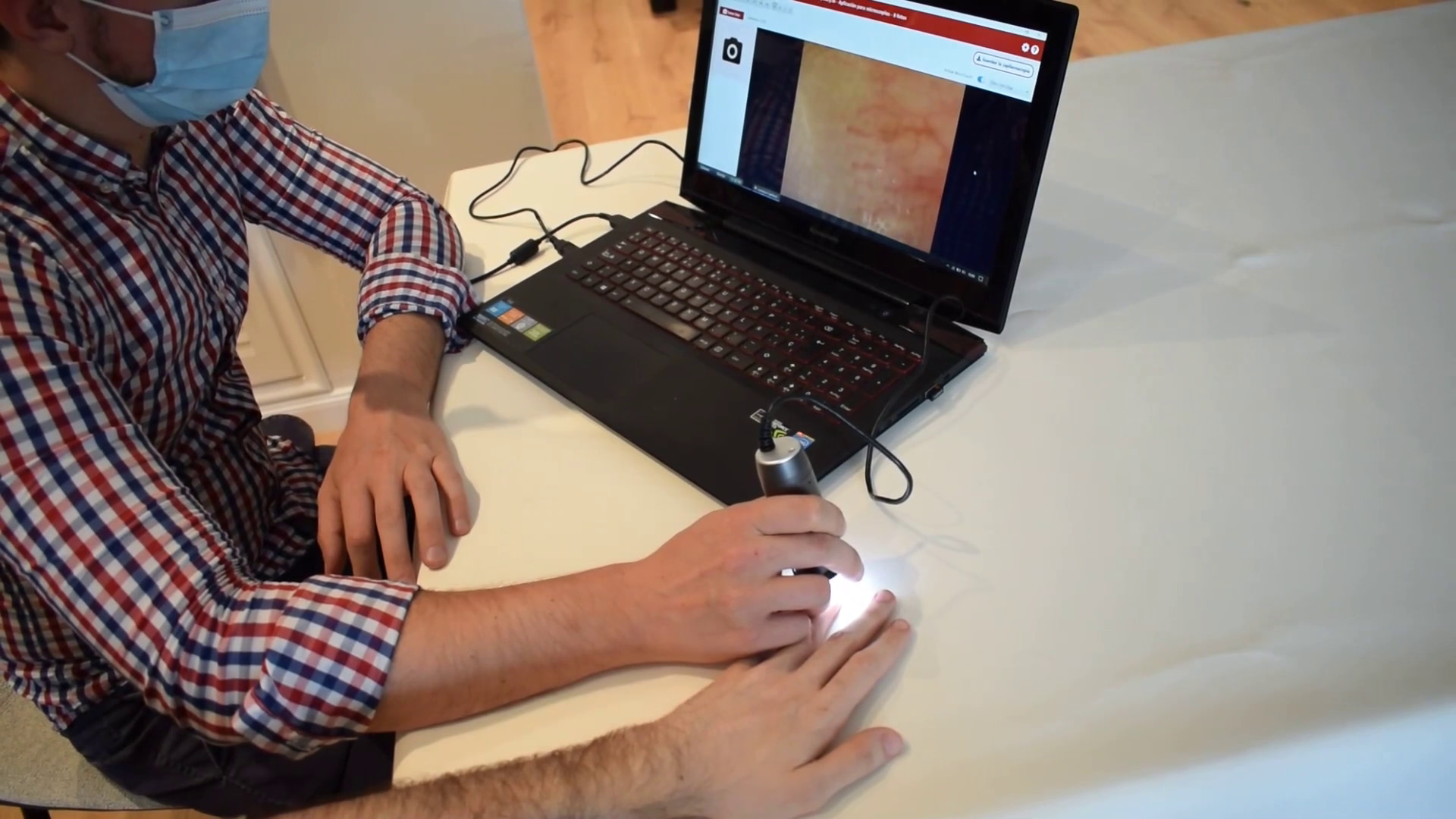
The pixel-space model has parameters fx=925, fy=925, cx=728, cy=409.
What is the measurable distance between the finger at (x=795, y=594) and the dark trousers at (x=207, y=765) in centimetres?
42

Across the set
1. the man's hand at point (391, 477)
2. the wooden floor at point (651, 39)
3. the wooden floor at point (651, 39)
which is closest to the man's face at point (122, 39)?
the man's hand at point (391, 477)

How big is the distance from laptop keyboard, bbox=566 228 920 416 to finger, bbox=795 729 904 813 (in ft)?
0.92

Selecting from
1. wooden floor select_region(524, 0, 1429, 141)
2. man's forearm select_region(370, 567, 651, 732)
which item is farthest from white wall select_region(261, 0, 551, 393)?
man's forearm select_region(370, 567, 651, 732)

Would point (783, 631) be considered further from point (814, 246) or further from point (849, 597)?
point (814, 246)

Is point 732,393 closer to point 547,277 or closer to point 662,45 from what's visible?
point 547,277

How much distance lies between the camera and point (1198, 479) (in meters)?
0.67

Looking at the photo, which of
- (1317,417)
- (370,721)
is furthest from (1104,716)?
(370,721)

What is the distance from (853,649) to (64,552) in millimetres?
507

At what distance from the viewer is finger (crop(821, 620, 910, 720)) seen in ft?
1.83

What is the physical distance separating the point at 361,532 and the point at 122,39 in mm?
428

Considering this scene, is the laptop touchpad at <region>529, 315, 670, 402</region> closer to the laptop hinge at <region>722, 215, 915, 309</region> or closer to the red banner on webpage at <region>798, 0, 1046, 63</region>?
the laptop hinge at <region>722, 215, 915, 309</region>

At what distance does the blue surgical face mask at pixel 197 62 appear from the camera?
74cm

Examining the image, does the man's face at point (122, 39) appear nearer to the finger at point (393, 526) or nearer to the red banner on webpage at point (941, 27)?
the finger at point (393, 526)

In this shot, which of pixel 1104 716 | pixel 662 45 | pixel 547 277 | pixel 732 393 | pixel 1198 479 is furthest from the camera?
pixel 662 45
